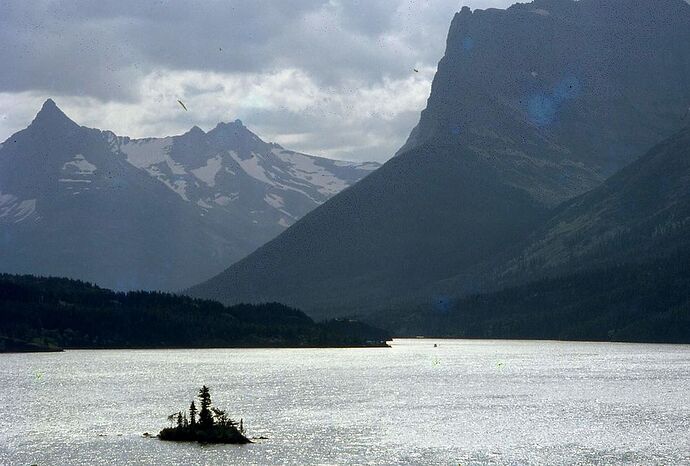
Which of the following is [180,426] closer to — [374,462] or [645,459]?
[374,462]

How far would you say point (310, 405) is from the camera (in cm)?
19925

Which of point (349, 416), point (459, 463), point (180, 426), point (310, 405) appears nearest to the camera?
point (459, 463)

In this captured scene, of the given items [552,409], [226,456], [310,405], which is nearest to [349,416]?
[310,405]

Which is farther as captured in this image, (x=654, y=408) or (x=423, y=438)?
(x=654, y=408)

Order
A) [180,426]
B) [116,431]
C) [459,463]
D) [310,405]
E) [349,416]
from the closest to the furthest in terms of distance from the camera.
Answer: [459,463]
[180,426]
[116,431]
[349,416]
[310,405]

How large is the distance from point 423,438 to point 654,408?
186 feet

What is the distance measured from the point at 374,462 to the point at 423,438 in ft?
74.7

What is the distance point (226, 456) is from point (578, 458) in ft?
134

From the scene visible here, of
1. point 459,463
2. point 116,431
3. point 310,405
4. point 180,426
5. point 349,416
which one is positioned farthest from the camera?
point 310,405

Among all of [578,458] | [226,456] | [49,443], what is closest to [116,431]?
[49,443]

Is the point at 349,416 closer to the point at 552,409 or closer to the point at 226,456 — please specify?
the point at 552,409

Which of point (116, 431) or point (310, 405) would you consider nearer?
point (116, 431)

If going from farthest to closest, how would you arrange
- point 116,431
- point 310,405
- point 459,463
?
1. point 310,405
2. point 116,431
3. point 459,463

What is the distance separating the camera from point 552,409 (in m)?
191
